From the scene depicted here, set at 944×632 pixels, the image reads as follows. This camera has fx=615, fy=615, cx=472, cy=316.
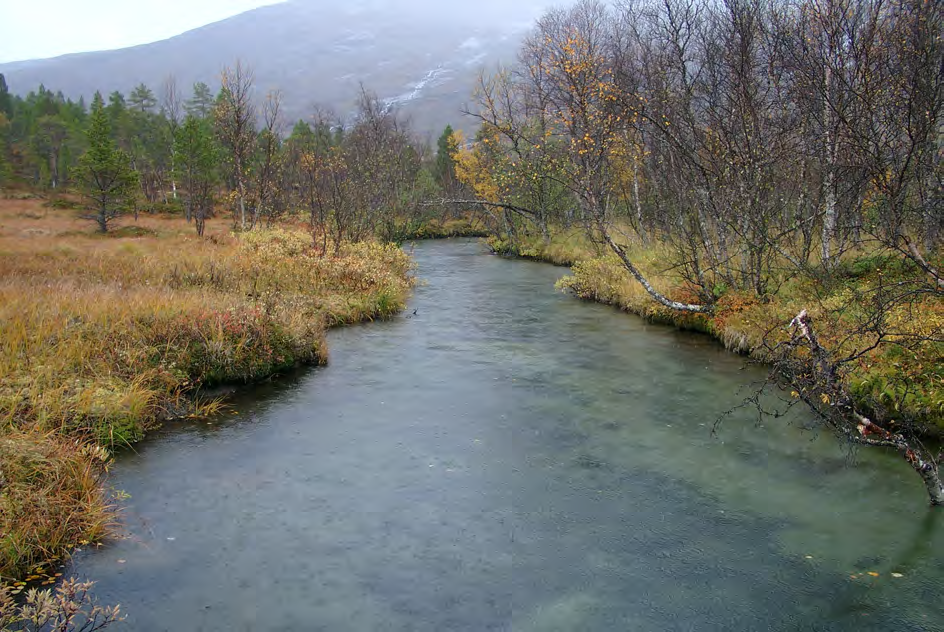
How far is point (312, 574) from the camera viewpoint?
6379mm

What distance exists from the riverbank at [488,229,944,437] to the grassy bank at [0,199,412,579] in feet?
24.5

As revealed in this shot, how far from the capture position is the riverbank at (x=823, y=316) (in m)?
9.60

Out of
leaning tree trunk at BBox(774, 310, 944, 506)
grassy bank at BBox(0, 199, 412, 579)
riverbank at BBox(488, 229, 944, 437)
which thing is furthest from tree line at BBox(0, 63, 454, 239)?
leaning tree trunk at BBox(774, 310, 944, 506)

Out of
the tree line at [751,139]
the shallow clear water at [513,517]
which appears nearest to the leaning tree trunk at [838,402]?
the shallow clear water at [513,517]

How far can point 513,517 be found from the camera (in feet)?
24.9

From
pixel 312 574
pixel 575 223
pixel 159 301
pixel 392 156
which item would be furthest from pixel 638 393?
pixel 392 156

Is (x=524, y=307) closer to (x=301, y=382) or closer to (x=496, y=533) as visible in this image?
(x=301, y=382)

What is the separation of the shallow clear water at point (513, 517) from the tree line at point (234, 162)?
13255 mm

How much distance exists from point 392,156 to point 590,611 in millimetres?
36528

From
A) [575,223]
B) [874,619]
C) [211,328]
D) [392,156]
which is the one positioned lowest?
[874,619]

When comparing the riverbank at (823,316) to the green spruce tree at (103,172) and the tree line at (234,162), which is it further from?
the green spruce tree at (103,172)

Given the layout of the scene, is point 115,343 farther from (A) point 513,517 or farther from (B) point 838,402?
(B) point 838,402

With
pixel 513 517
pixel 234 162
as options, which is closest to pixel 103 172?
pixel 234 162

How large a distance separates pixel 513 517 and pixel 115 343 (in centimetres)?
789
